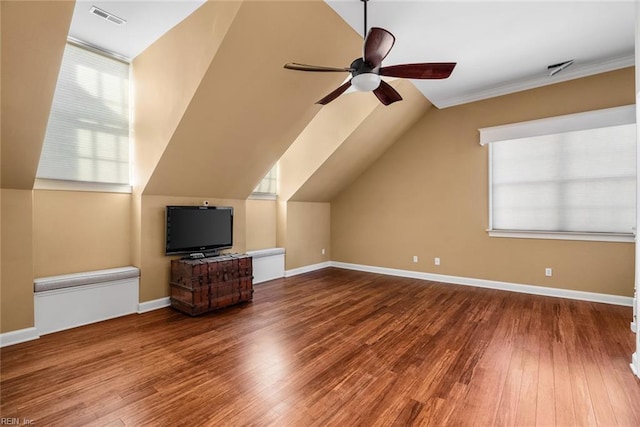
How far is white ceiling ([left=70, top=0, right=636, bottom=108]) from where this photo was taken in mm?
2697

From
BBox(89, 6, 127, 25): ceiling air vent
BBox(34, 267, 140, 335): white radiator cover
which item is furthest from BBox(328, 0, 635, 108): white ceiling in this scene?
BBox(34, 267, 140, 335): white radiator cover

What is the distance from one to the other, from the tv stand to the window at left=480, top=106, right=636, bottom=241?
3894 millimetres

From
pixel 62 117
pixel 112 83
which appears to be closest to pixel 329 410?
pixel 62 117

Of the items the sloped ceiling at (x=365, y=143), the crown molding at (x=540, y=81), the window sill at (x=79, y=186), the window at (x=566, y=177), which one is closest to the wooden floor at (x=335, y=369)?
the window at (x=566, y=177)

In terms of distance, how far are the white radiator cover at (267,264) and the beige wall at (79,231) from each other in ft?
6.06

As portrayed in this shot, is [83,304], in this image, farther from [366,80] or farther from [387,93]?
[387,93]

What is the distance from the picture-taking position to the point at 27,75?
2.16m

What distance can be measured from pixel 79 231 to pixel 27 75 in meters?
1.77

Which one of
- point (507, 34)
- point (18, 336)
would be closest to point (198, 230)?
point (18, 336)

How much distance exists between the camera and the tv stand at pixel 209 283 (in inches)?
138

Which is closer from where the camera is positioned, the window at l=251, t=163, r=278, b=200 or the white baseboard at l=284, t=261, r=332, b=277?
the window at l=251, t=163, r=278, b=200

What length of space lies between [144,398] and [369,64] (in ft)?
9.36

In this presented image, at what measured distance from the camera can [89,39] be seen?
319cm

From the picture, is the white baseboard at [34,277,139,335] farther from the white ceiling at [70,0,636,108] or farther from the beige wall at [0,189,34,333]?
the white ceiling at [70,0,636,108]
